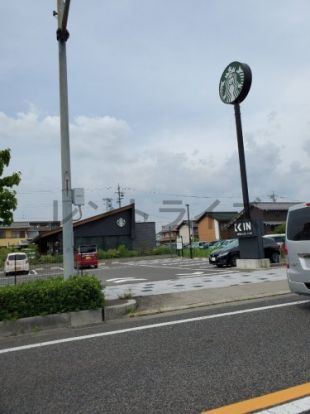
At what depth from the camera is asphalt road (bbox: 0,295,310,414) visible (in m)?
3.41

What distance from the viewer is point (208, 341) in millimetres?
5184

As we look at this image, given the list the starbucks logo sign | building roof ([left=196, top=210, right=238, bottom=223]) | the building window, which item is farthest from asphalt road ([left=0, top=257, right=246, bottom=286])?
the building window

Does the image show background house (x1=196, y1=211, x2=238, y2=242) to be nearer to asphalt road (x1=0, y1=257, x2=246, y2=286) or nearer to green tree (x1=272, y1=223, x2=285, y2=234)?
green tree (x1=272, y1=223, x2=285, y2=234)

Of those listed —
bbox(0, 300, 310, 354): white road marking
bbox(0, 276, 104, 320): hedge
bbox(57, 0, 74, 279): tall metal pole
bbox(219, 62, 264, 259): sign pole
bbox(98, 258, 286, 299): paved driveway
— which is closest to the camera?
bbox(0, 300, 310, 354): white road marking

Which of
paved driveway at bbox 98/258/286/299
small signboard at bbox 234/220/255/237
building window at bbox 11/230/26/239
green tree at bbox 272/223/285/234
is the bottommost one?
paved driveway at bbox 98/258/286/299

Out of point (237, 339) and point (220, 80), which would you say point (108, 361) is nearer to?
point (237, 339)

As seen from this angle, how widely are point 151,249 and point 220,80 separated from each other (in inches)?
1034

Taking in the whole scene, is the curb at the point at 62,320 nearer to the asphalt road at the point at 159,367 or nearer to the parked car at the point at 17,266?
the asphalt road at the point at 159,367

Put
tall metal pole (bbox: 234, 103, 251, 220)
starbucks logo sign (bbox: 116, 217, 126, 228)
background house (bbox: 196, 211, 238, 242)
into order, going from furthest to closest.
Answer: background house (bbox: 196, 211, 238, 242)
starbucks logo sign (bbox: 116, 217, 126, 228)
tall metal pole (bbox: 234, 103, 251, 220)

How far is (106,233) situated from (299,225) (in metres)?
35.1

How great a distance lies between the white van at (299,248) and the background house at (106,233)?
3337cm

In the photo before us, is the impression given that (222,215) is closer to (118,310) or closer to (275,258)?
(275,258)

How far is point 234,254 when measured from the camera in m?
19.3

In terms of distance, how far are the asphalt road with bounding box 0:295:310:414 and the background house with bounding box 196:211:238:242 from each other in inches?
2024
